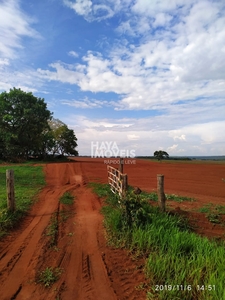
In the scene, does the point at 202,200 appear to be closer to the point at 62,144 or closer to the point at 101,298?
the point at 101,298

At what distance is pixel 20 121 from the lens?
27922mm

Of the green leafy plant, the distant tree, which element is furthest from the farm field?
the distant tree

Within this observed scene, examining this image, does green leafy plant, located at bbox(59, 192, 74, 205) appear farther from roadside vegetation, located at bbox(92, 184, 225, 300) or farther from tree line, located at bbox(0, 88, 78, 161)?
tree line, located at bbox(0, 88, 78, 161)

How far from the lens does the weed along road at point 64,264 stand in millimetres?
3393

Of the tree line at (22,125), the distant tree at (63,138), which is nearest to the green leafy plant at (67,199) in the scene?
the tree line at (22,125)

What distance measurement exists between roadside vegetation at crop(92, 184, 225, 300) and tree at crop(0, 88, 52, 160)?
24.1 metres

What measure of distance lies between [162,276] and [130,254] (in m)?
0.99

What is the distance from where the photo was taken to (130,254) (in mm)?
4504

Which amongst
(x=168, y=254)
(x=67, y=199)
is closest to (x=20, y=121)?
(x=67, y=199)

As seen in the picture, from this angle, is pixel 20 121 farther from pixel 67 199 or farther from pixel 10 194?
pixel 10 194

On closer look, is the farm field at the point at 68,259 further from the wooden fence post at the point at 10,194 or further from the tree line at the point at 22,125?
the tree line at the point at 22,125

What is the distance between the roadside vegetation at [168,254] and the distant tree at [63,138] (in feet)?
101

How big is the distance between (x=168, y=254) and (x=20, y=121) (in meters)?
27.8

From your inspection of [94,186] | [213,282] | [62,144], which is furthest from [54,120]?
[213,282]
